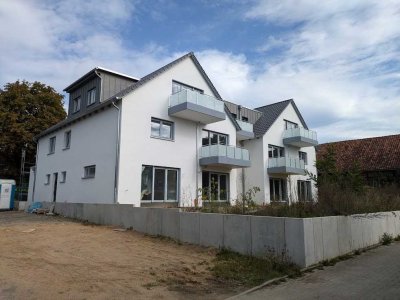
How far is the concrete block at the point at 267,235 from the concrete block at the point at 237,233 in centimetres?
18

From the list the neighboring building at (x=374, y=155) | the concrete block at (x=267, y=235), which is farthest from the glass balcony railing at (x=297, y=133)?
the concrete block at (x=267, y=235)

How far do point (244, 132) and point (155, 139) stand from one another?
9.62 m

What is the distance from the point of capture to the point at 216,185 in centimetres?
2278

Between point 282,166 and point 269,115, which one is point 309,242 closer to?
point 282,166

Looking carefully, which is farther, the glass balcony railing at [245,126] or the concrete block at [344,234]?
the glass balcony railing at [245,126]

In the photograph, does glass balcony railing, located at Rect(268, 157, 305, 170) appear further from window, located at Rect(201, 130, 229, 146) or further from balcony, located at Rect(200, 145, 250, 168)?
balcony, located at Rect(200, 145, 250, 168)

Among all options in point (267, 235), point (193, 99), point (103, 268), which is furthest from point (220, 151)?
point (103, 268)

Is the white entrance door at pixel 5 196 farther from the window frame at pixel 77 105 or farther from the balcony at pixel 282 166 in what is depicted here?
the balcony at pixel 282 166

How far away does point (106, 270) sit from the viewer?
7.68 m

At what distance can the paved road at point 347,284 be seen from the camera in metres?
6.32

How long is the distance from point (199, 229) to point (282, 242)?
3.17 m

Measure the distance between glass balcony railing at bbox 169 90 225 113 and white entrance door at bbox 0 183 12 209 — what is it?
13838mm

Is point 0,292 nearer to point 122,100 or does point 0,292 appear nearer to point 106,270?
point 106,270

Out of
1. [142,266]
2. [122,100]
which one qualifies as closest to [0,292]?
[142,266]
